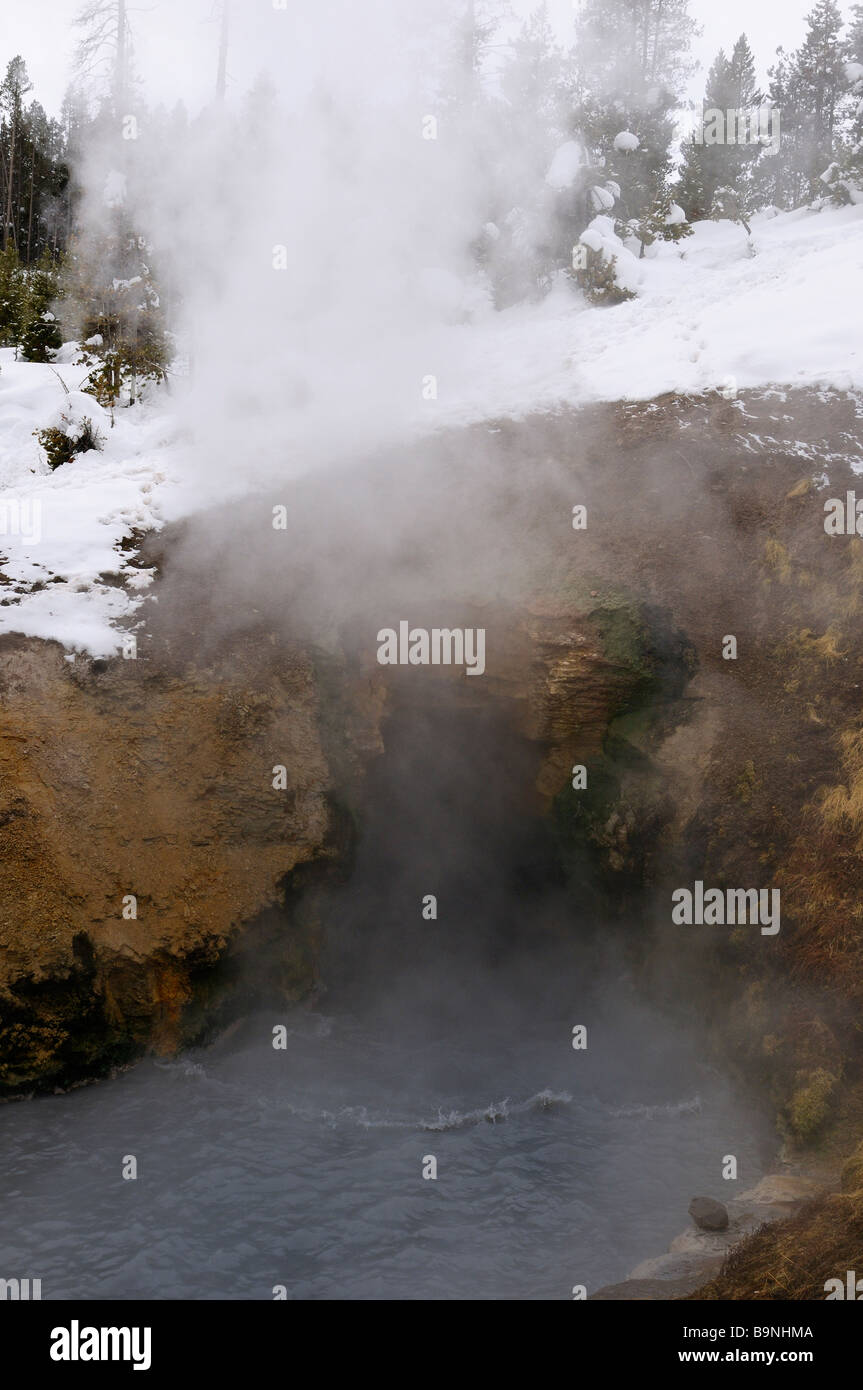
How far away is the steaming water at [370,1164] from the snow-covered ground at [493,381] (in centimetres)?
354

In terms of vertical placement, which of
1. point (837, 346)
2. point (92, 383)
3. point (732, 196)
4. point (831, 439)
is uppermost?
point (732, 196)

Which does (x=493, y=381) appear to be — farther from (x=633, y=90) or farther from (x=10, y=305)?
(x=633, y=90)

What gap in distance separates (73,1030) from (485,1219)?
3.17 meters

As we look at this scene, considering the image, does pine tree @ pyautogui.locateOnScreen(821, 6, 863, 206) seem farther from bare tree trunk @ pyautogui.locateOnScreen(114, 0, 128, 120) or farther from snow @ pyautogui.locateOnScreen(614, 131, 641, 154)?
bare tree trunk @ pyautogui.locateOnScreen(114, 0, 128, 120)

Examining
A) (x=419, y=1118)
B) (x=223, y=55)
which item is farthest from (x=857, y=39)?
(x=419, y=1118)

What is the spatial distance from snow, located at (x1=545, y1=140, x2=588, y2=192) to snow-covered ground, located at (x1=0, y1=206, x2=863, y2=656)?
220 centimetres

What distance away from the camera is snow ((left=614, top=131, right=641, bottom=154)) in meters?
16.8

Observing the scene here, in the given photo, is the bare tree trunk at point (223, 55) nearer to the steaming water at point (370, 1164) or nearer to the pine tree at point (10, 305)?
the pine tree at point (10, 305)

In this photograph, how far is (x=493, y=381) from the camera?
11.7 metres

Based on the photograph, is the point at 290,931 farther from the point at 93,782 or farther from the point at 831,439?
the point at 831,439

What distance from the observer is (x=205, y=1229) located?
18.6 feet

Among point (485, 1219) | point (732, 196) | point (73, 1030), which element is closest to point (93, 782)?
point (73, 1030)
